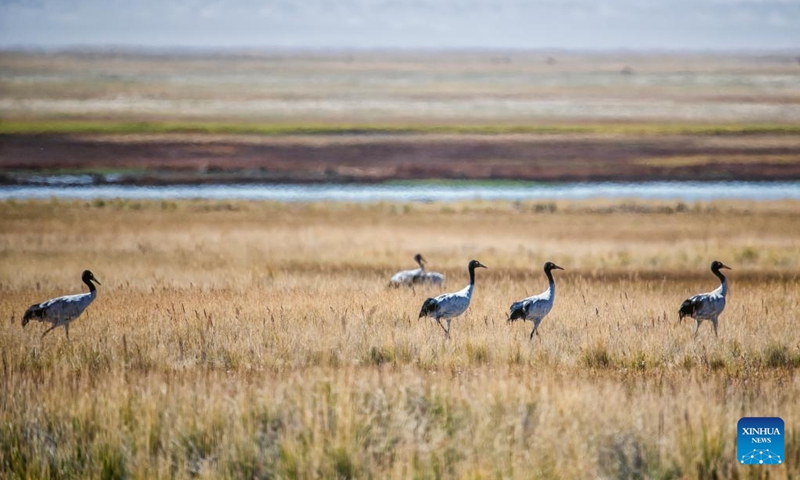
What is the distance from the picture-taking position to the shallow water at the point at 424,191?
153ft

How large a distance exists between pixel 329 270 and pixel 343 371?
47.2 ft

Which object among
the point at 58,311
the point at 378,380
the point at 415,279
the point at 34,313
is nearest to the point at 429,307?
the point at 378,380

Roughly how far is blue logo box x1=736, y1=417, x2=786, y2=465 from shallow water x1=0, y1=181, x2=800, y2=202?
1421 inches

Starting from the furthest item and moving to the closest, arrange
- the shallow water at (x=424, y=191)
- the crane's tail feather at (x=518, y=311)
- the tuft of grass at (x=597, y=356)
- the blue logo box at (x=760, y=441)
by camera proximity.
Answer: the shallow water at (x=424, y=191) < the crane's tail feather at (x=518, y=311) < the tuft of grass at (x=597, y=356) < the blue logo box at (x=760, y=441)

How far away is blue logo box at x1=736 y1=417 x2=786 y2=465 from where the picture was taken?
31.0 ft

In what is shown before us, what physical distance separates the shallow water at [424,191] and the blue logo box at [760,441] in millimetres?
36096

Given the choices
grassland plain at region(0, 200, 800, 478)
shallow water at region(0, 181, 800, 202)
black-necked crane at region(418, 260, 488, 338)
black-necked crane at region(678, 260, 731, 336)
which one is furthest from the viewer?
shallow water at region(0, 181, 800, 202)

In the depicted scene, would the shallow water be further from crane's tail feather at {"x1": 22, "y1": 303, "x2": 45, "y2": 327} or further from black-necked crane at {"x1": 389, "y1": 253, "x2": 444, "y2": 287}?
crane's tail feather at {"x1": 22, "y1": 303, "x2": 45, "y2": 327}

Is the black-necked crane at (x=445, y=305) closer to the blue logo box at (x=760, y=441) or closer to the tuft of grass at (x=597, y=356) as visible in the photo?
the tuft of grass at (x=597, y=356)

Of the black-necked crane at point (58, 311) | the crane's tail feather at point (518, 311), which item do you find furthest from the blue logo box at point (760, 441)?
the black-necked crane at point (58, 311)

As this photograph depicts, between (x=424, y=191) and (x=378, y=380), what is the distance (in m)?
41.2

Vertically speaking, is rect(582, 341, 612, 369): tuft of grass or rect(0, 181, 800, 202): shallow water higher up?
rect(582, 341, 612, 369): tuft of grass

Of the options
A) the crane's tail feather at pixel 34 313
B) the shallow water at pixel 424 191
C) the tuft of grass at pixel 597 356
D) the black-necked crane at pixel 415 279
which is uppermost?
the crane's tail feather at pixel 34 313

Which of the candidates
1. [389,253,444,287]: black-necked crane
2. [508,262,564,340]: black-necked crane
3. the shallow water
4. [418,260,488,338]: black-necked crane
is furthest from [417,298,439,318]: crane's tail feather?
the shallow water
